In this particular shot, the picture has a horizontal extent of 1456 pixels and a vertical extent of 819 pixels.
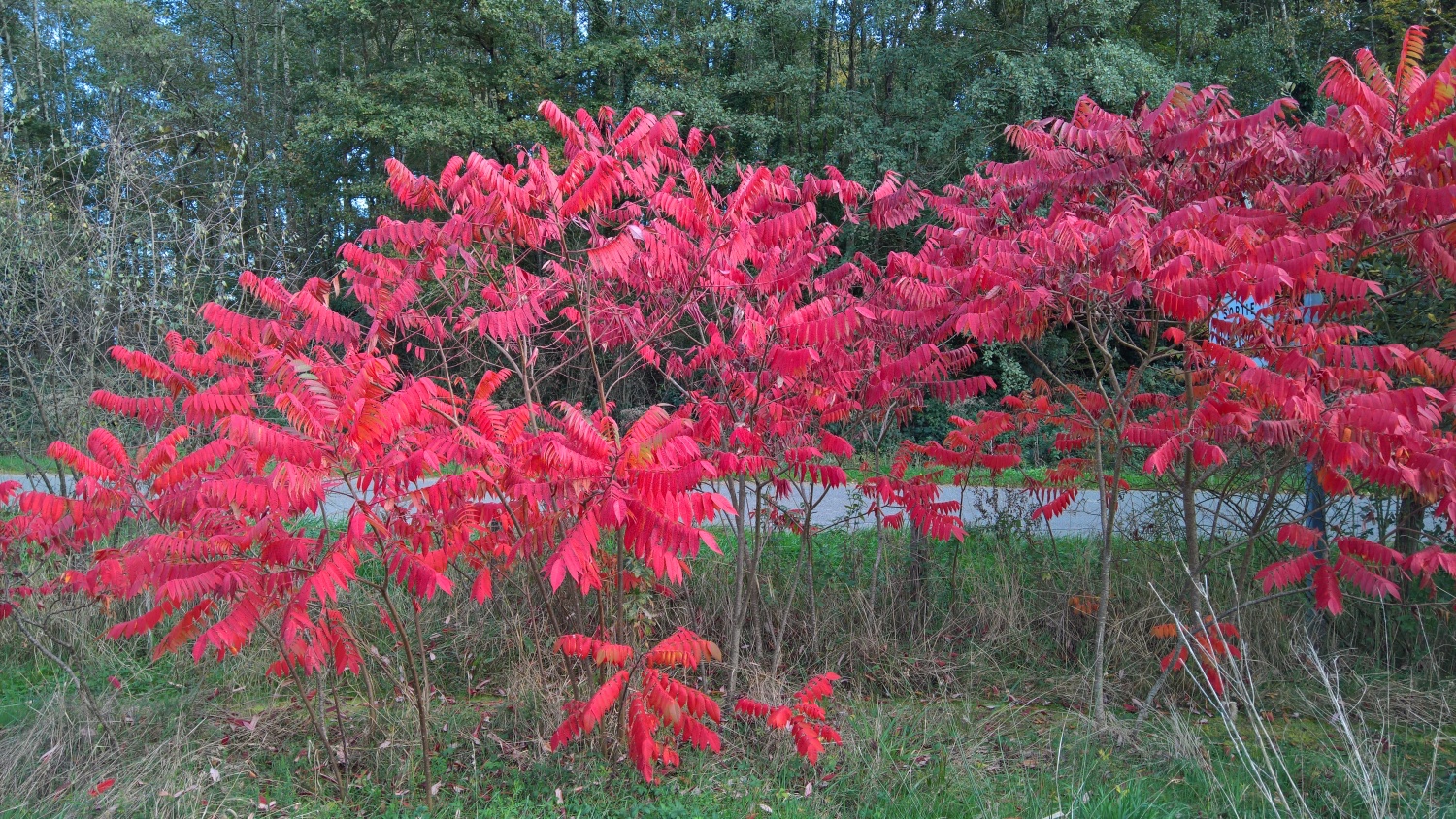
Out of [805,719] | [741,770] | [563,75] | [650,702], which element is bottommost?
[741,770]

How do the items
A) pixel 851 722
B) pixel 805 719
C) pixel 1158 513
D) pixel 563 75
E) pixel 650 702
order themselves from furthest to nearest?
pixel 563 75 < pixel 1158 513 < pixel 851 722 < pixel 805 719 < pixel 650 702

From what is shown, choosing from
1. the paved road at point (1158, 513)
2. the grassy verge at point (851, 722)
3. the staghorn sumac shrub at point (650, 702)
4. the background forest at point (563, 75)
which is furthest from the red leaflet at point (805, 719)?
the background forest at point (563, 75)

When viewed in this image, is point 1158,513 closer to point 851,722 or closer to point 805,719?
point 851,722

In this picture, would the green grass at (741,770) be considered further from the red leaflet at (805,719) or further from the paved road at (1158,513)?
the paved road at (1158,513)

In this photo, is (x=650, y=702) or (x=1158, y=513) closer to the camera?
(x=650, y=702)

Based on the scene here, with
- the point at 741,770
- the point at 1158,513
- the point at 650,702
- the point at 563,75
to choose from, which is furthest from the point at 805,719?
the point at 563,75

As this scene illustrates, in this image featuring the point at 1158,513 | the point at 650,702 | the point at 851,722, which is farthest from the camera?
the point at 1158,513

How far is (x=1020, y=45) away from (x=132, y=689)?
16.1 meters

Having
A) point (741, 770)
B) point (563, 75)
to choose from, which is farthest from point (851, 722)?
point (563, 75)

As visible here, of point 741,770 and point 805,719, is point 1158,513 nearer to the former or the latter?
point 805,719

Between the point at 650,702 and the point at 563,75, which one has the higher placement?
the point at 563,75

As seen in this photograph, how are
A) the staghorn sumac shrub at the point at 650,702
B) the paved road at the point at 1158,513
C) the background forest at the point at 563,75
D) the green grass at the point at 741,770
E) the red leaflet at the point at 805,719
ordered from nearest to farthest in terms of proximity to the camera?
the staghorn sumac shrub at the point at 650,702, the green grass at the point at 741,770, the red leaflet at the point at 805,719, the paved road at the point at 1158,513, the background forest at the point at 563,75

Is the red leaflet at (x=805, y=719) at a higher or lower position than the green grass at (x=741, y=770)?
higher

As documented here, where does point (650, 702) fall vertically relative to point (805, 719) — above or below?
above
